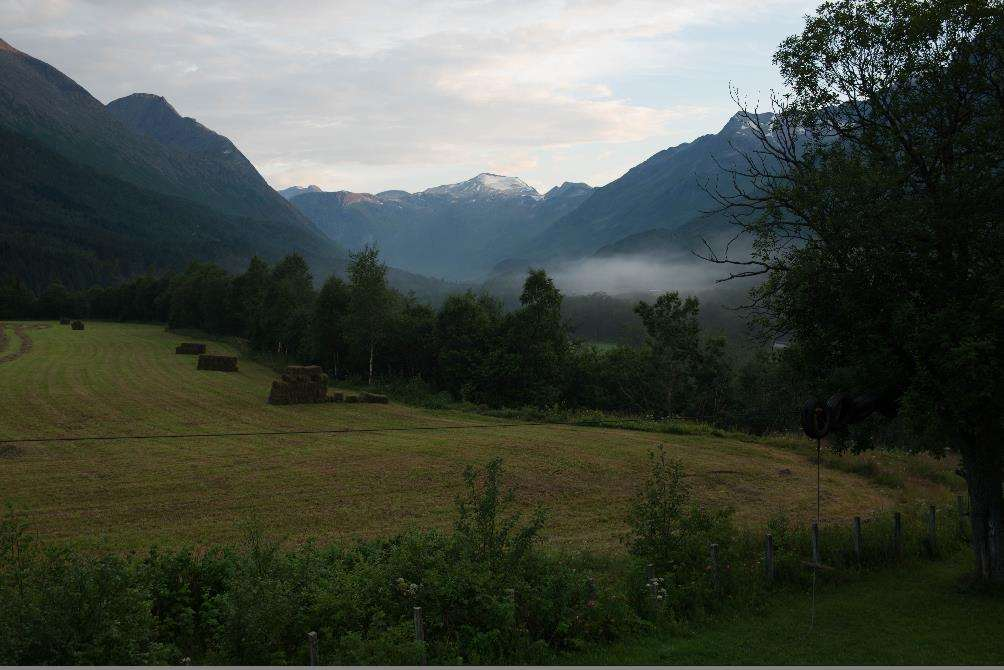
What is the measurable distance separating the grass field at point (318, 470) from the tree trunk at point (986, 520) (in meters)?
7.13

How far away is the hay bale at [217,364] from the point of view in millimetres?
57500

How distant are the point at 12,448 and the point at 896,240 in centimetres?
2790

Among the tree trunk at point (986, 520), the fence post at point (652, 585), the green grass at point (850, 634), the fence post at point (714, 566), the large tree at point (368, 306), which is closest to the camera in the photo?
the green grass at point (850, 634)

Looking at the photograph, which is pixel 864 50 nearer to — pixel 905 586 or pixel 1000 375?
pixel 1000 375

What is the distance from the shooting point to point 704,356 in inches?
2415

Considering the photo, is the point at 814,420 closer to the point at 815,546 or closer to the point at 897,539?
the point at 815,546

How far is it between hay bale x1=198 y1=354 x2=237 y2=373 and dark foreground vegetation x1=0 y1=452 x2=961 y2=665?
48150 millimetres

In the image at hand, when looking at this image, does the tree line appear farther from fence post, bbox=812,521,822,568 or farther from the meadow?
fence post, bbox=812,521,822,568

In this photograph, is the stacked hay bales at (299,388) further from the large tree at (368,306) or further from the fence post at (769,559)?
the fence post at (769,559)

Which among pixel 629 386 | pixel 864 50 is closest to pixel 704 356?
pixel 629 386

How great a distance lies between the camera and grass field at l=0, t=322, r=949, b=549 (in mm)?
18734


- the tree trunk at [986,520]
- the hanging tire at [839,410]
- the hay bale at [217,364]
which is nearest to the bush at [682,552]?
the hanging tire at [839,410]

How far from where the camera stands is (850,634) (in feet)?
39.4

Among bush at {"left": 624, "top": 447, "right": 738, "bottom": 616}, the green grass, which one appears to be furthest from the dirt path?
the green grass
